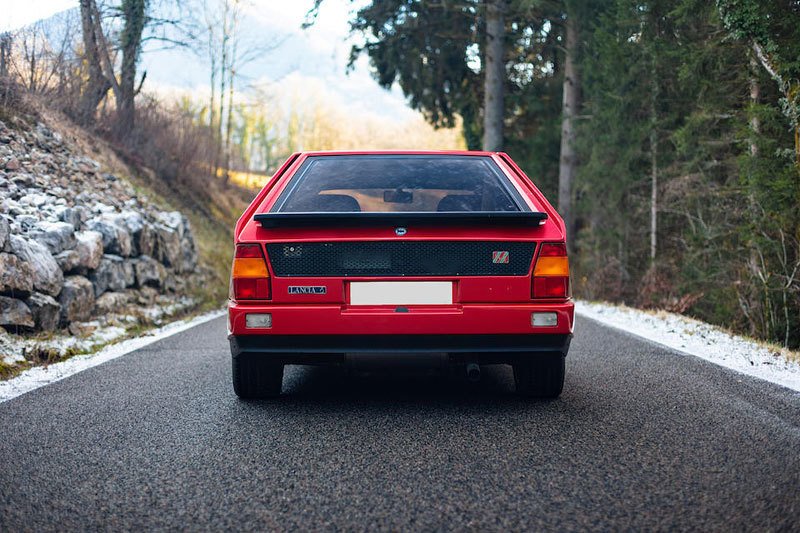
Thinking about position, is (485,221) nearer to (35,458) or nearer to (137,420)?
(137,420)

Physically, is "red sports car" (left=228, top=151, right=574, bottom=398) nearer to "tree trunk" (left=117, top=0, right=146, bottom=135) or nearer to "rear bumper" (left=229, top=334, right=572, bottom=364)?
"rear bumper" (left=229, top=334, right=572, bottom=364)

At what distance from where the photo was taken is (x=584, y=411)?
428cm

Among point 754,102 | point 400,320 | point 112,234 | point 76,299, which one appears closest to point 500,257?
point 400,320

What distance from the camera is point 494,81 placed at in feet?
65.6

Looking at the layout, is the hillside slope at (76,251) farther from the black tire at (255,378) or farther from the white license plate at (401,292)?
the white license plate at (401,292)

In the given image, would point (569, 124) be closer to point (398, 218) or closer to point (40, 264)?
point (40, 264)

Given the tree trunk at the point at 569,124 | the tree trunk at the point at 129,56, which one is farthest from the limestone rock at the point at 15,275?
the tree trunk at the point at 569,124

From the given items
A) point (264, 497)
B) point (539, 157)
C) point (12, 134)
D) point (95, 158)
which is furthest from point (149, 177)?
point (264, 497)

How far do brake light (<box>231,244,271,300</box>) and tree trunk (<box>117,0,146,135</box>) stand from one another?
530 inches

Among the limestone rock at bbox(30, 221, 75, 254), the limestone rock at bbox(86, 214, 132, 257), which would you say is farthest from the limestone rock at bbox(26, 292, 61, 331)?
the limestone rock at bbox(86, 214, 132, 257)

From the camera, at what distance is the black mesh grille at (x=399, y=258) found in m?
4.03

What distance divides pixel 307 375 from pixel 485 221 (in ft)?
7.38

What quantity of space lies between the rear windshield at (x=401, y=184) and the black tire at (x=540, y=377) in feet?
3.17

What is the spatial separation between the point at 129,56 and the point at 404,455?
50.7 feet
